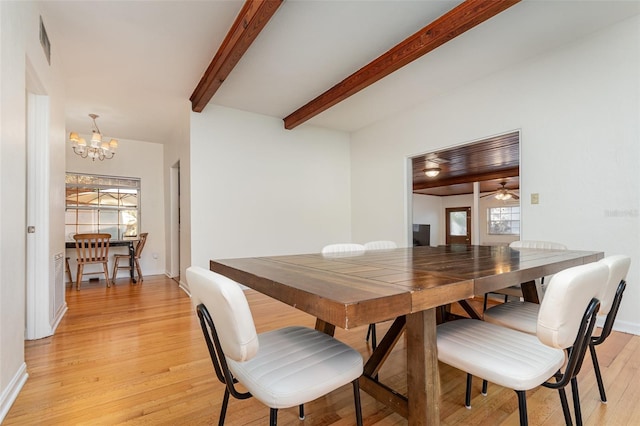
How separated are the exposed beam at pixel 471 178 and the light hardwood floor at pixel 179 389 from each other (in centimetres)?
452

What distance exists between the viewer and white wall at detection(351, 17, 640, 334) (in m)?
2.58

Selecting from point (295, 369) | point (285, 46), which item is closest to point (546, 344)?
point (295, 369)

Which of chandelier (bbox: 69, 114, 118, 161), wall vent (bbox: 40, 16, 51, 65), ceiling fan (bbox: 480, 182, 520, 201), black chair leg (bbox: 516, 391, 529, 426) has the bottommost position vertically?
black chair leg (bbox: 516, 391, 529, 426)

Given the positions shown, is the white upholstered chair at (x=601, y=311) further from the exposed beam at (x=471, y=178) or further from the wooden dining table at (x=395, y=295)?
the exposed beam at (x=471, y=178)

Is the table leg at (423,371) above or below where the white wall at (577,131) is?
below

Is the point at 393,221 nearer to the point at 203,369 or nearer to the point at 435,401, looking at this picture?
the point at 203,369

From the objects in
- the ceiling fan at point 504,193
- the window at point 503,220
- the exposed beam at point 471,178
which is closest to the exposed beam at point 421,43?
the exposed beam at point 471,178

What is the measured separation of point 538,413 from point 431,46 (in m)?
2.66

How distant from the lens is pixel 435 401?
1.09m

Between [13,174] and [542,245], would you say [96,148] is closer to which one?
[13,174]

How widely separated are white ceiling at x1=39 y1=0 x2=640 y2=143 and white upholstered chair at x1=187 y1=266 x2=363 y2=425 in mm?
2300

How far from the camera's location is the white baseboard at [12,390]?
59.3 inches

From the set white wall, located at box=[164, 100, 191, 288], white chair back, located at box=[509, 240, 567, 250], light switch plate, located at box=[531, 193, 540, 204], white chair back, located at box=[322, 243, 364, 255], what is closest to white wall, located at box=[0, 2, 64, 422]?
white chair back, located at box=[322, 243, 364, 255]

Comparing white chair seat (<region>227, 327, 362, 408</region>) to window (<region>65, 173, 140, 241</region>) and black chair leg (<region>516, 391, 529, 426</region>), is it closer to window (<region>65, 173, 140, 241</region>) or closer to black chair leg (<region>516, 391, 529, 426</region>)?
black chair leg (<region>516, 391, 529, 426</region>)
